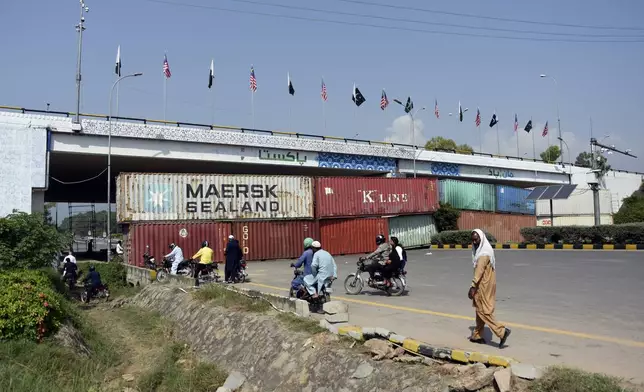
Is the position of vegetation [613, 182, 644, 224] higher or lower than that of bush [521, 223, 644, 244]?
higher

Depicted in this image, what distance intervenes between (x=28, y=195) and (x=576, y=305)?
75.0 feet

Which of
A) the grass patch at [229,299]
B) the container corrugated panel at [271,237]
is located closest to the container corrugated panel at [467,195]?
the container corrugated panel at [271,237]

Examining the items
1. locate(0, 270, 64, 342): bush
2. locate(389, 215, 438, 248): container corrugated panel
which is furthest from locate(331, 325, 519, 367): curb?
locate(389, 215, 438, 248): container corrugated panel

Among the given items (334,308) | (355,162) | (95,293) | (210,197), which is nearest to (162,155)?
(210,197)

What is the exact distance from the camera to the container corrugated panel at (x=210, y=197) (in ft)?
73.8

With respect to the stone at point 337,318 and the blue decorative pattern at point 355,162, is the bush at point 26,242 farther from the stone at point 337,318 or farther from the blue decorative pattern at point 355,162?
the blue decorative pattern at point 355,162

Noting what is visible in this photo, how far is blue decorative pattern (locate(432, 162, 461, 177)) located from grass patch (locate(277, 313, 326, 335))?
3366 cm

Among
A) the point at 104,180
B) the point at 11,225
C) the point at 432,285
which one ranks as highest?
the point at 104,180

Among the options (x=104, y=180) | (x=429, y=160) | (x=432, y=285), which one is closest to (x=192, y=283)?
(x=432, y=285)

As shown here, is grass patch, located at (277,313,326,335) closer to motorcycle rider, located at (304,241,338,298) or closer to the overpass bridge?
motorcycle rider, located at (304,241,338,298)

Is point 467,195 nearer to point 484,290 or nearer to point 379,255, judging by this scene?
point 379,255

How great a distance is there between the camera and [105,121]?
26.2 meters

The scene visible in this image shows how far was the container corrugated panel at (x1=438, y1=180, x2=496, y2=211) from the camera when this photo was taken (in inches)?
1374

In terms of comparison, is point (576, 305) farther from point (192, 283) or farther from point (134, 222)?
point (134, 222)
